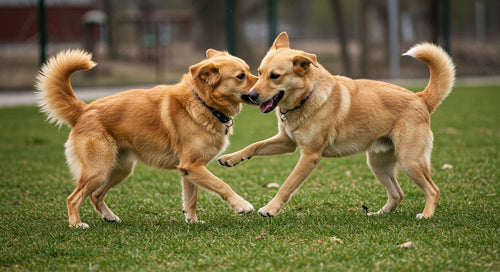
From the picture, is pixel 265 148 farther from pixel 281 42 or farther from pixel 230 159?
pixel 281 42

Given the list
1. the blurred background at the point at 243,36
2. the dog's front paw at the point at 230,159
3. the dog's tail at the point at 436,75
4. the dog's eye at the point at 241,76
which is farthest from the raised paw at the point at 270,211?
the blurred background at the point at 243,36

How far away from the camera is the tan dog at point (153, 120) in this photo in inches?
203

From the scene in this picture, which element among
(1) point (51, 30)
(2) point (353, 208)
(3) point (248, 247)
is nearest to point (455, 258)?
(3) point (248, 247)

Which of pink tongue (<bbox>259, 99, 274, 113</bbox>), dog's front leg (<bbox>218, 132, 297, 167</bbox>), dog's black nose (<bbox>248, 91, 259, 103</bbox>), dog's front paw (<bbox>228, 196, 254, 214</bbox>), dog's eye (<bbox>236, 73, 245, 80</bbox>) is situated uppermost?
dog's eye (<bbox>236, 73, 245, 80</bbox>)

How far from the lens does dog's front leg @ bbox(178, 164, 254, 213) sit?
16.3 feet

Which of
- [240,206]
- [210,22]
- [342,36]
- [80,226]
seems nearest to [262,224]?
[240,206]

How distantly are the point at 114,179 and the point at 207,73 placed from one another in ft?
4.50

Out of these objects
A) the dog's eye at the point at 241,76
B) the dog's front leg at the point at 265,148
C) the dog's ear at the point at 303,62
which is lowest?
the dog's front leg at the point at 265,148

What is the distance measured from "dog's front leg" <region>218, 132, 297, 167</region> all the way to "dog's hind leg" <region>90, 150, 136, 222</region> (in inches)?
Answer: 33.8

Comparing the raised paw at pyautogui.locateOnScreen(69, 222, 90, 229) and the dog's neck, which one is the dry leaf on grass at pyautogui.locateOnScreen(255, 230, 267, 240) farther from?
the raised paw at pyautogui.locateOnScreen(69, 222, 90, 229)

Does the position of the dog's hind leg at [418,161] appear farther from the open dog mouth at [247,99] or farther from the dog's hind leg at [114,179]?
the dog's hind leg at [114,179]

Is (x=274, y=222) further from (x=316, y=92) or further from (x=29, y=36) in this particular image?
(x=29, y=36)

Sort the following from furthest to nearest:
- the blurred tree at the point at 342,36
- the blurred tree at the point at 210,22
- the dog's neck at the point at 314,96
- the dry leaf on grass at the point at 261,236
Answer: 1. the blurred tree at the point at 210,22
2. the blurred tree at the point at 342,36
3. the dog's neck at the point at 314,96
4. the dry leaf on grass at the point at 261,236

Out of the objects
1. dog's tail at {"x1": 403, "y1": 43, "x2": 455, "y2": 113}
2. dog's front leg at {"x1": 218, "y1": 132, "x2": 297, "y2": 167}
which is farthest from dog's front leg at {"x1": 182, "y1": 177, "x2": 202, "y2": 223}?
dog's tail at {"x1": 403, "y1": 43, "x2": 455, "y2": 113}
